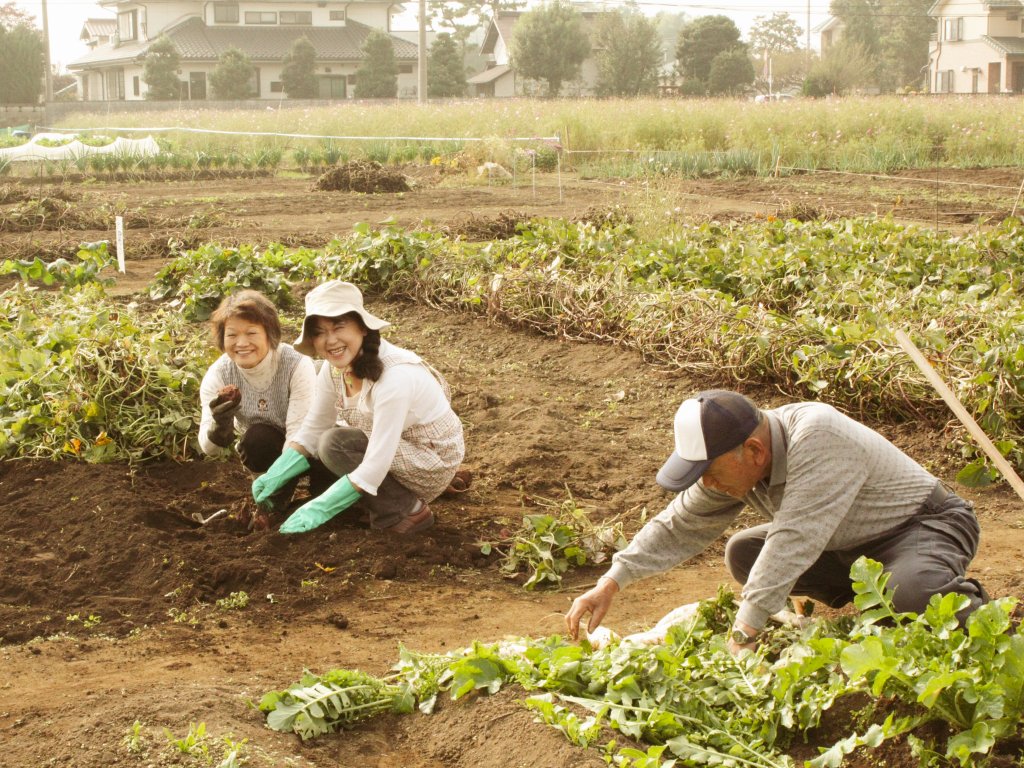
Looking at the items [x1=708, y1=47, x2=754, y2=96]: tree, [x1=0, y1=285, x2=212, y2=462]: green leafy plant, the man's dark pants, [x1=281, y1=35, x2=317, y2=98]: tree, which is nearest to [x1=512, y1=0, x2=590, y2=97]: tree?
[x1=708, y1=47, x2=754, y2=96]: tree

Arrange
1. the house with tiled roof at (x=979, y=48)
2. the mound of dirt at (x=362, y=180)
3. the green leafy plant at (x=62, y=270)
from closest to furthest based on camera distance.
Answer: the green leafy plant at (x=62, y=270) → the mound of dirt at (x=362, y=180) → the house with tiled roof at (x=979, y=48)

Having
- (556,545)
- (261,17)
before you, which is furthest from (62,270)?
(261,17)

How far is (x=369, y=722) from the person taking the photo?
312cm

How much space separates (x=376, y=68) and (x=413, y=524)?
150 ft

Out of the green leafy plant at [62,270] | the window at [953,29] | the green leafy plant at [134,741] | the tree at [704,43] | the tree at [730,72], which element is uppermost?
the window at [953,29]

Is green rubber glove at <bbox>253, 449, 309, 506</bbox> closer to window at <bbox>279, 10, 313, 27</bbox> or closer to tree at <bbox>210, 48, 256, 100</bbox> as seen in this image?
tree at <bbox>210, 48, 256, 100</bbox>

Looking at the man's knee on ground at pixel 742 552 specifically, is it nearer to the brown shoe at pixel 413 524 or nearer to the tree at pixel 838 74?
the brown shoe at pixel 413 524

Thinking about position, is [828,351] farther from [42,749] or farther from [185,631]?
[42,749]

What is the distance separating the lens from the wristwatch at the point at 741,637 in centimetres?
306

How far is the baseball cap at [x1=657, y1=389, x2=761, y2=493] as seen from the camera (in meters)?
2.94

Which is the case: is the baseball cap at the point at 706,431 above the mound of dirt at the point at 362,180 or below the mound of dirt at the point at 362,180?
below

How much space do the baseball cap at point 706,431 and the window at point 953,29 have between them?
57663 mm

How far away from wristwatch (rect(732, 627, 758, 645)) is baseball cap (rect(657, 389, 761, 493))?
1.37 ft

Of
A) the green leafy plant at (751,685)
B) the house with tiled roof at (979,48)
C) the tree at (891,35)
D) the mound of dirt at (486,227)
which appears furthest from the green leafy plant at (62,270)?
the tree at (891,35)
